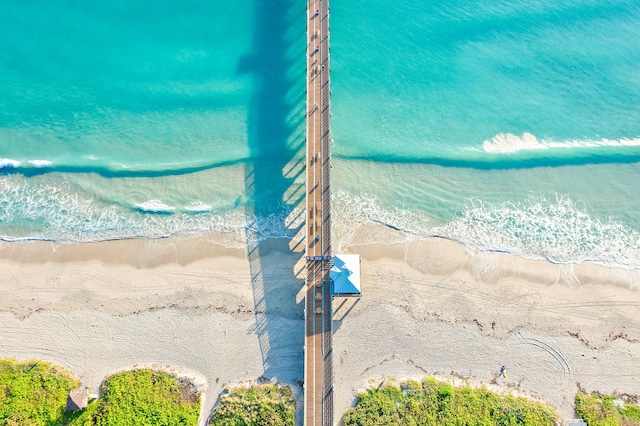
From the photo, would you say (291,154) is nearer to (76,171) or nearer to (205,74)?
(205,74)

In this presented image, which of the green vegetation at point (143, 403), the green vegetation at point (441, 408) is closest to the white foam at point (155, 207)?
the green vegetation at point (143, 403)

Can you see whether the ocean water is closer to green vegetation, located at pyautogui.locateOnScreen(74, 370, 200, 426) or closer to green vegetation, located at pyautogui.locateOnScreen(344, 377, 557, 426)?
green vegetation, located at pyautogui.locateOnScreen(74, 370, 200, 426)

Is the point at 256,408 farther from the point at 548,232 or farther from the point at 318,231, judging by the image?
Answer: the point at 548,232

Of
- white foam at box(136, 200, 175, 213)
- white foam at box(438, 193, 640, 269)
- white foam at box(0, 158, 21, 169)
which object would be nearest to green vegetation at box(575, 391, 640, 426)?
white foam at box(438, 193, 640, 269)

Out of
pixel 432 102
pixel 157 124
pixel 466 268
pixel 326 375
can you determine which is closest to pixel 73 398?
pixel 326 375

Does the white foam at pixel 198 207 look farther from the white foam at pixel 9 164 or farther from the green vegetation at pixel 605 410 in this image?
the green vegetation at pixel 605 410

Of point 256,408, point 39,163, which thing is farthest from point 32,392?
point 39,163
